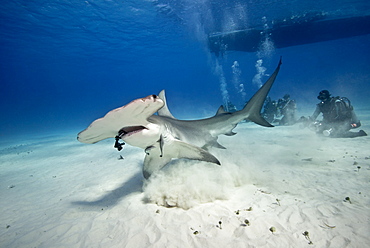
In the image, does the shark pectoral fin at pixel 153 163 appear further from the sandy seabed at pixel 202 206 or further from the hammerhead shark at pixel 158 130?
the sandy seabed at pixel 202 206

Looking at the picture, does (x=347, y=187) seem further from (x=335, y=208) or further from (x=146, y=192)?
(x=146, y=192)

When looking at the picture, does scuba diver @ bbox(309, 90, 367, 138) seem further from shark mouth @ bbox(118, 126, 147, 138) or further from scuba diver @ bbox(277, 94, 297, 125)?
shark mouth @ bbox(118, 126, 147, 138)

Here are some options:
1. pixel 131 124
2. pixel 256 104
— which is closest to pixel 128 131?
pixel 131 124

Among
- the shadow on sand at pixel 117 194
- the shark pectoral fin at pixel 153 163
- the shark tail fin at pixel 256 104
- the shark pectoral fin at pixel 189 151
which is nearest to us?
the shark pectoral fin at pixel 189 151

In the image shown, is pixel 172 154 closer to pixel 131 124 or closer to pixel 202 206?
pixel 202 206

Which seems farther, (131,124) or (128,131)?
(128,131)

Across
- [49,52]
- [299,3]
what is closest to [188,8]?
[299,3]

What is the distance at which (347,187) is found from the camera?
10.0ft

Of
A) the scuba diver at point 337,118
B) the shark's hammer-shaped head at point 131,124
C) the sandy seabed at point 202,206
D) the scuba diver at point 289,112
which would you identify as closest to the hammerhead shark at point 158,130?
the shark's hammer-shaped head at point 131,124

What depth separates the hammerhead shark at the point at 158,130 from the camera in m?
1.95

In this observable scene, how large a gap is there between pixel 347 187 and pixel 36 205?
610cm

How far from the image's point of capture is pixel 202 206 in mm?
2643

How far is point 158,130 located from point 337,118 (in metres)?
9.15

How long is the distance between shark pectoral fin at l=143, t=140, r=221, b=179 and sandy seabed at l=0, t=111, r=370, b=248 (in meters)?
0.23
